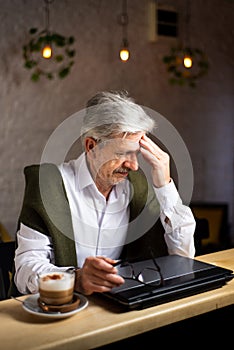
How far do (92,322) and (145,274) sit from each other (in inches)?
12.2

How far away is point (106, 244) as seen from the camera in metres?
2.14

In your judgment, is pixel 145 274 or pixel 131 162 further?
pixel 131 162

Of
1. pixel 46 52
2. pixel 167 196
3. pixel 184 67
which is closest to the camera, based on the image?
pixel 167 196

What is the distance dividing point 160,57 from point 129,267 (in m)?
3.63

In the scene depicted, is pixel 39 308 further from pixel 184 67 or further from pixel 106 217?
pixel 184 67

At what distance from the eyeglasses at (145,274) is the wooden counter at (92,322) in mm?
83

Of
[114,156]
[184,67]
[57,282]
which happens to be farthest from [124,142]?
[184,67]

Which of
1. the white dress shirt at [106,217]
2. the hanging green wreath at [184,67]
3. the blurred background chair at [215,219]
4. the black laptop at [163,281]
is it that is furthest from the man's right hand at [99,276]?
the hanging green wreath at [184,67]

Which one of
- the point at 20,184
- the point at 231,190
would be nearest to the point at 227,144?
the point at 231,190

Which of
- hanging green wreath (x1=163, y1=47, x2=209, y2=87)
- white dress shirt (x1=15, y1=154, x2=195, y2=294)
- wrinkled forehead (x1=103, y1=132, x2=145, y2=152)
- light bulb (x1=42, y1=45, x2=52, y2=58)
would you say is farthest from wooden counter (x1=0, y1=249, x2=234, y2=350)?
hanging green wreath (x1=163, y1=47, x2=209, y2=87)

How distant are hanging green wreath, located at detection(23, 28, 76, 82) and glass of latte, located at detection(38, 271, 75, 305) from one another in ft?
10.00

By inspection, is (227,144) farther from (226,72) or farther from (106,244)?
(106,244)

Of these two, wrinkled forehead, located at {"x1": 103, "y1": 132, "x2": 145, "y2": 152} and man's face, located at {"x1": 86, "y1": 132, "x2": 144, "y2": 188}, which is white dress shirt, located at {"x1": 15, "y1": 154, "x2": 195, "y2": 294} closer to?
man's face, located at {"x1": 86, "y1": 132, "x2": 144, "y2": 188}

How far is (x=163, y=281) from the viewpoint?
153cm
